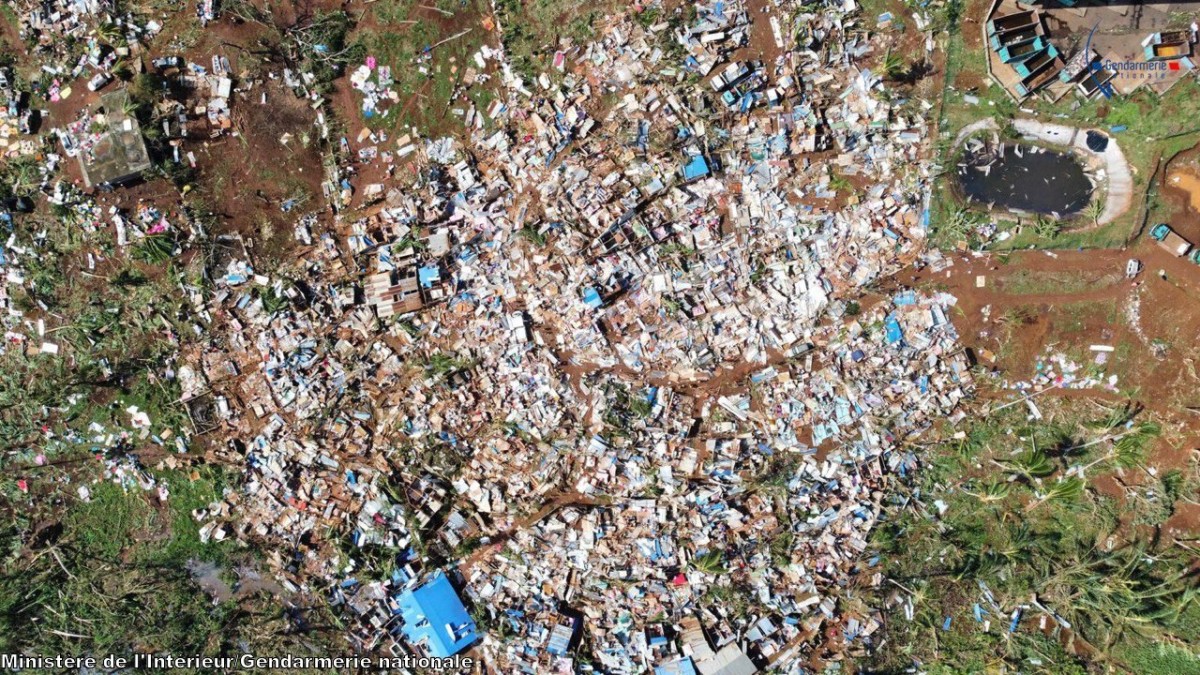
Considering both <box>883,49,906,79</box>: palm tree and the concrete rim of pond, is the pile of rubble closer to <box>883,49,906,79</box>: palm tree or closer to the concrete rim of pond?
<box>883,49,906,79</box>: palm tree

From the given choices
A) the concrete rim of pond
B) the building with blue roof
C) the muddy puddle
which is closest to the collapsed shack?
the building with blue roof

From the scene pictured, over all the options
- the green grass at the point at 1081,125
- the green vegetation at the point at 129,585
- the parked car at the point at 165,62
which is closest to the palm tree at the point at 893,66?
the green grass at the point at 1081,125

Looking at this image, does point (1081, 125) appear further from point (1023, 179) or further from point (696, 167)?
point (696, 167)

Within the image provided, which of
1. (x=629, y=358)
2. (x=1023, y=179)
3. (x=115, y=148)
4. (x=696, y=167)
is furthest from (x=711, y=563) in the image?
(x=115, y=148)

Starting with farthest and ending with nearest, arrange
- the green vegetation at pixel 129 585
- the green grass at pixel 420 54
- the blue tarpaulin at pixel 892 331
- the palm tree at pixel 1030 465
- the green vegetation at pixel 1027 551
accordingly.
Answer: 1. the green vegetation at pixel 129 585
2. the green grass at pixel 420 54
3. the green vegetation at pixel 1027 551
4. the blue tarpaulin at pixel 892 331
5. the palm tree at pixel 1030 465

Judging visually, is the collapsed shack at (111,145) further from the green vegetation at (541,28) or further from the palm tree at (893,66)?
the palm tree at (893,66)
